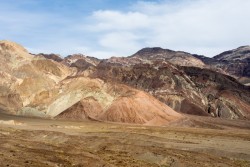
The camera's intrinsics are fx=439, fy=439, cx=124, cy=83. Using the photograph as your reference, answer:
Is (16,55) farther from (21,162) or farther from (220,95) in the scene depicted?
(21,162)

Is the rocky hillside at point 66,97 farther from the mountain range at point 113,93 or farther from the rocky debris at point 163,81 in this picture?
the rocky debris at point 163,81

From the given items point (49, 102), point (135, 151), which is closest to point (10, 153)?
point (135, 151)

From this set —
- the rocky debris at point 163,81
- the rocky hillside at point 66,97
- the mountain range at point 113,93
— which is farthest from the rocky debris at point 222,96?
the rocky hillside at point 66,97

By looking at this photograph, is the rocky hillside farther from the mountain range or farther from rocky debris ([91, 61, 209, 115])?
rocky debris ([91, 61, 209, 115])

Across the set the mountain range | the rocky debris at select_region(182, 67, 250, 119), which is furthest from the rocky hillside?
the rocky debris at select_region(182, 67, 250, 119)

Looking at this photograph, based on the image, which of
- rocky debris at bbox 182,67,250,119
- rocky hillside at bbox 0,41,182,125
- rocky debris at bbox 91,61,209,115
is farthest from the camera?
rocky debris at bbox 182,67,250,119

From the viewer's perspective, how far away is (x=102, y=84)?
494ft

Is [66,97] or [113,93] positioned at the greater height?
[113,93]

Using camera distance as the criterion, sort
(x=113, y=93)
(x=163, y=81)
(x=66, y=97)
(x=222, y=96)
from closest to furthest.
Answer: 1. (x=113, y=93)
2. (x=66, y=97)
3. (x=222, y=96)
4. (x=163, y=81)

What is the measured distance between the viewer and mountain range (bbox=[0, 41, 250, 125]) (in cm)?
13425

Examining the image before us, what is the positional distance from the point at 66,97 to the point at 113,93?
52.7 feet

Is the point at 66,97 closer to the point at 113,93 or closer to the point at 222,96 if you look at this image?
the point at 113,93

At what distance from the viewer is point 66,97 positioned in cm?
14588

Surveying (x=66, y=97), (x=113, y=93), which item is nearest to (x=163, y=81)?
(x=113, y=93)
